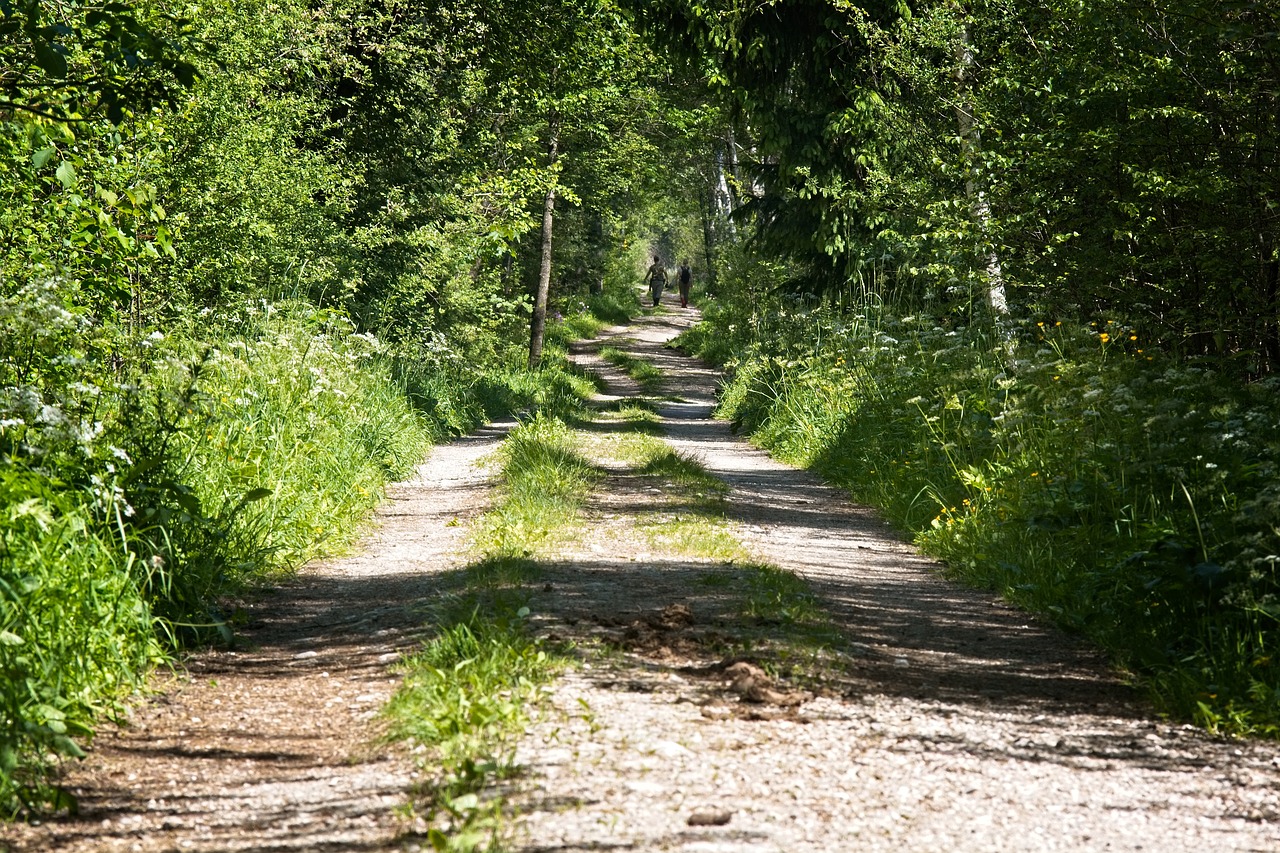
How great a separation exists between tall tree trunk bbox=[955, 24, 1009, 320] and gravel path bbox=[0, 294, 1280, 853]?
18.0 feet

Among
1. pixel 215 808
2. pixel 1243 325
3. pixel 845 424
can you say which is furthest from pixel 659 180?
pixel 215 808

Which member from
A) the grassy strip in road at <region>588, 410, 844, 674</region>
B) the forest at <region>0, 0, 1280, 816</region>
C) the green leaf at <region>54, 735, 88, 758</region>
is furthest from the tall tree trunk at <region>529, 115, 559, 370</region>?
the green leaf at <region>54, 735, 88, 758</region>

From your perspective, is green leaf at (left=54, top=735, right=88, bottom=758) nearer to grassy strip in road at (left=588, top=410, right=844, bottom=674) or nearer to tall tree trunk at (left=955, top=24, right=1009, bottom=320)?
grassy strip in road at (left=588, top=410, right=844, bottom=674)

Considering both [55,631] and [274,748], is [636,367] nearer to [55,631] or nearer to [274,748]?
[55,631]

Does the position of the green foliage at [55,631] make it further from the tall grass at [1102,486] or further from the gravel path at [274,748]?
the tall grass at [1102,486]

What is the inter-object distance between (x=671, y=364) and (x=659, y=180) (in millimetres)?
7561

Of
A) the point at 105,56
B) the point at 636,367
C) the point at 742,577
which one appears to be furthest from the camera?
the point at 636,367

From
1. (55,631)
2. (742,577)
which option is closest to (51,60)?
(55,631)

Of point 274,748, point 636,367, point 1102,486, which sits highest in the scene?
point 636,367

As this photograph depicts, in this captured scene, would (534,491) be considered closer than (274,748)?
No

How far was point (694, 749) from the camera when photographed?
413cm

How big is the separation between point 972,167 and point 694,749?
9031mm

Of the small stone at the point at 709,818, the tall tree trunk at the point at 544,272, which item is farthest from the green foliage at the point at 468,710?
the tall tree trunk at the point at 544,272

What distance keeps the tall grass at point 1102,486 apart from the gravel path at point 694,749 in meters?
0.35
